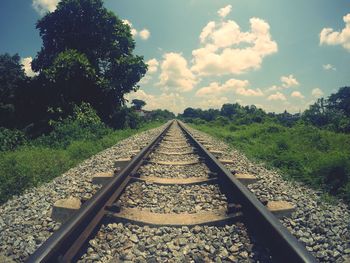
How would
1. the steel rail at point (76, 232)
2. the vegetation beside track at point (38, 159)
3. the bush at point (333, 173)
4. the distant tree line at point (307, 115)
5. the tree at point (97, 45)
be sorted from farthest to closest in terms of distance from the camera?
the distant tree line at point (307, 115) < the tree at point (97, 45) < the bush at point (333, 173) < the vegetation beside track at point (38, 159) < the steel rail at point (76, 232)

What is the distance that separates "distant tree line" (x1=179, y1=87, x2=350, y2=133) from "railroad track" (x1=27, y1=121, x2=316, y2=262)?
21677 mm

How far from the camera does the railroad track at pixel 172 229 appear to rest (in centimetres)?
221

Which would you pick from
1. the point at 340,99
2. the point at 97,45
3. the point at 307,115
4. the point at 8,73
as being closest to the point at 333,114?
the point at 307,115

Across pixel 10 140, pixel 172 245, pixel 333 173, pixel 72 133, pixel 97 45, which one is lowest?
pixel 10 140

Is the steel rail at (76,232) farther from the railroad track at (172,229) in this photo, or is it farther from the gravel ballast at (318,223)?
the gravel ballast at (318,223)

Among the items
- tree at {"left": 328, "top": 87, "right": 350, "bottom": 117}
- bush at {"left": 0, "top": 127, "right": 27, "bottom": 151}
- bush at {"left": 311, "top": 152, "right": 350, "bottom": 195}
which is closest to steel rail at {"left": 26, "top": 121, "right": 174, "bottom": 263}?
bush at {"left": 311, "top": 152, "right": 350, "bottom": 195}

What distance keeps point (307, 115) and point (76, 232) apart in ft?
117

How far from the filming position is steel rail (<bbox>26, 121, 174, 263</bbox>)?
1929 mm

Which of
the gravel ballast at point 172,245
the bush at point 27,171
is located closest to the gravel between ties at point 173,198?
the gravel ballast at point 172,245

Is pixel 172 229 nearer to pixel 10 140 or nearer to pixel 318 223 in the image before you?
pixel 318 223

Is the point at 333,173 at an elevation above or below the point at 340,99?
below

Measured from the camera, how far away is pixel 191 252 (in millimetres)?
2367

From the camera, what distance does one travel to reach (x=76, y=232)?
2.40 metres

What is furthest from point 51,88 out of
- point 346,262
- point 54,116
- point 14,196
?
point 346,262
